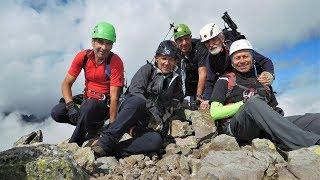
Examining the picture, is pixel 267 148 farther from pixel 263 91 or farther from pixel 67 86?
pixel 67 86

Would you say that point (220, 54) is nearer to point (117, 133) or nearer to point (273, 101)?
point (273, 101)

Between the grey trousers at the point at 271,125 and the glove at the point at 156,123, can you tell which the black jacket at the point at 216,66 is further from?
the grey trousers at the point at 271,125

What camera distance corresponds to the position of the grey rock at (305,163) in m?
8.30

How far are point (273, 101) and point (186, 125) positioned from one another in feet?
8.61

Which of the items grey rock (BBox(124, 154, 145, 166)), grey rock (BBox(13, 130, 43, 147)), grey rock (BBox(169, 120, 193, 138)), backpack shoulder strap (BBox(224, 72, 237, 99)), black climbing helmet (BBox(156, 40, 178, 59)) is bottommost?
grey rock (BBox(13, 130, 43, 147))

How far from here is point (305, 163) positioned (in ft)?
27.7

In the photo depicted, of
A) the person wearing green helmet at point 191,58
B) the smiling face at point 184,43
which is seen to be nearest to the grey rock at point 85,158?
the person wearing green helmet at point 191,58

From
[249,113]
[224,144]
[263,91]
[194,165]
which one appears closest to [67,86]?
[194,165]

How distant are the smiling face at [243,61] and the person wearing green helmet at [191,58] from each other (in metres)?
2.83

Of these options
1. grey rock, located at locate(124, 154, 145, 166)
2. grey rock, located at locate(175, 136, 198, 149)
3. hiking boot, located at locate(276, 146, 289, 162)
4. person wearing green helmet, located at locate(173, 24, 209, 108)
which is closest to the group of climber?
grey rock, located at locate(124, 154, 145, 166)

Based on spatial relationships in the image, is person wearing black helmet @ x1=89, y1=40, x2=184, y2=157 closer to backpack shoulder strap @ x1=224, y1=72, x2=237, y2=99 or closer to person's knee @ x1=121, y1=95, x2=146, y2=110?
person's knee @ x1=121, y1=95, x2=146, y2=110

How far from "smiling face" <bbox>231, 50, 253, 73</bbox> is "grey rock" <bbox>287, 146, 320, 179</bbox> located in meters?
2.83

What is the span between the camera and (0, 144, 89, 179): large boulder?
6.95m

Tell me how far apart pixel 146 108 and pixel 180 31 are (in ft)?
15.3
